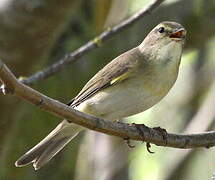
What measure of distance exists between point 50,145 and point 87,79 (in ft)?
3.91

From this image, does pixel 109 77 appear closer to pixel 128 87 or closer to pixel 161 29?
pixel 128 87

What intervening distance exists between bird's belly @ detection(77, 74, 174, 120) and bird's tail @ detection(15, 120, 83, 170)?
0.15 m

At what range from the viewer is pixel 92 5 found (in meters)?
5.36

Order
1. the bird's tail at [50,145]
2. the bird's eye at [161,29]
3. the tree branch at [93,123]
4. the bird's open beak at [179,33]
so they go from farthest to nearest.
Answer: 1. the bird's eye at [161,29]
2. the bird's open beak at [179,33]
3. the bird's tail at [50,145]
4. the tree branch at [93,123]

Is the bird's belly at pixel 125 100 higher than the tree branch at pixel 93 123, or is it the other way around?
the tree branch at pixel 93 123

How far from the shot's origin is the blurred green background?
4035 millimetres

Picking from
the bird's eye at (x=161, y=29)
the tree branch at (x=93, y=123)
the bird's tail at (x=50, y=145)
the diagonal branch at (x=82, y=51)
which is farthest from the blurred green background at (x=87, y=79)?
the tree branch at (x=93, y=123)

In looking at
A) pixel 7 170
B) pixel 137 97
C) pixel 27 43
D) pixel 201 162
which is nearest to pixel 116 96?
pixel 137 97

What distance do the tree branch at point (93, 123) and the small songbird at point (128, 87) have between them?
10.1 inches

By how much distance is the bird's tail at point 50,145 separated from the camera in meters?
3.66

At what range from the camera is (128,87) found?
12.8ft

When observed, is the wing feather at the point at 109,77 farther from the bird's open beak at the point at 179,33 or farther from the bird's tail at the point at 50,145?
the bird's open beak at the point at 179,33

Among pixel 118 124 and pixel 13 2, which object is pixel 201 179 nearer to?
pixel 13 2

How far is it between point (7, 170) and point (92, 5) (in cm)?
153
